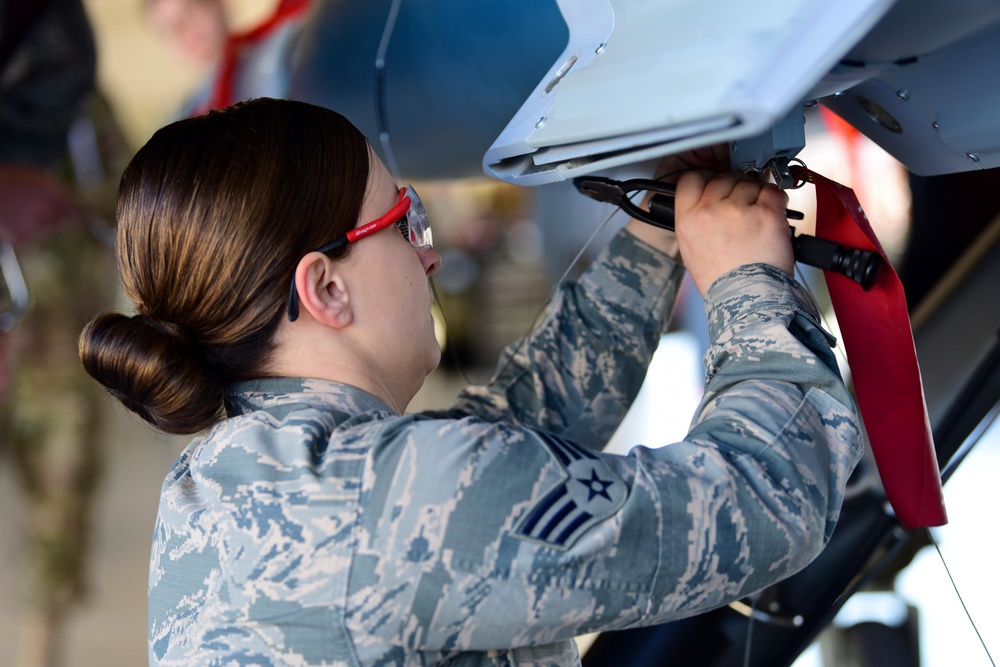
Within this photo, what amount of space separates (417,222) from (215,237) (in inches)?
6.8

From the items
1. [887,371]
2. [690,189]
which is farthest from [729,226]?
[887,371]

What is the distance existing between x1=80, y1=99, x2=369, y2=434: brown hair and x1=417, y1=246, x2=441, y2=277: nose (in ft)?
0.29

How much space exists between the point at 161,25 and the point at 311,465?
3147 millimetres

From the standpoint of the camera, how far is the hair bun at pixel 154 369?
0.69 metres

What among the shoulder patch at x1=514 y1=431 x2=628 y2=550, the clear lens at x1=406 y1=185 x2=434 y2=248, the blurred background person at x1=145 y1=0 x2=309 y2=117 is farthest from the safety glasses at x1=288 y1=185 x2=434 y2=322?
the blurred background person at x1=145 y1=0 x2=309 y2=117

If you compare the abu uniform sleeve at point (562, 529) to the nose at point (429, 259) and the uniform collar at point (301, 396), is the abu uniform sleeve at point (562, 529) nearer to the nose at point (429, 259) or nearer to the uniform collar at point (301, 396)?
the uniform collar at point (301, 396)

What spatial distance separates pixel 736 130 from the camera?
473 millimetres

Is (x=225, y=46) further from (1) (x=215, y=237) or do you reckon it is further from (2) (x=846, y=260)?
(2) (x=846, y=260)

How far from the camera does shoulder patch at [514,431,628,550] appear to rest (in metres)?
0.57

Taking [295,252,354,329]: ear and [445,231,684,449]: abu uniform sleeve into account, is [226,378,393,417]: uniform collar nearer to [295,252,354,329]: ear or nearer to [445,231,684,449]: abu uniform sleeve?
[295,252,354,329]: ear

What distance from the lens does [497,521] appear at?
1.88 feet

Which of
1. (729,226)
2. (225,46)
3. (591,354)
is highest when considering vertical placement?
(729,226)

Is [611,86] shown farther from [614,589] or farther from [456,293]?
[456,293]

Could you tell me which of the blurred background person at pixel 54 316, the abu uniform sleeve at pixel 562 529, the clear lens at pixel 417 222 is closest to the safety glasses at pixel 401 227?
the clear lens at pixel 417 222
